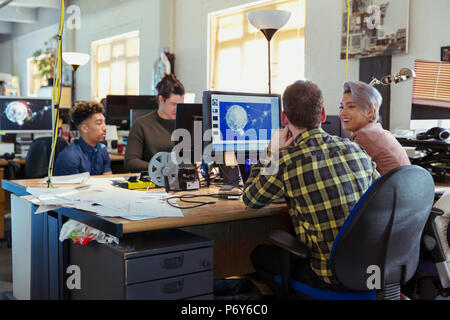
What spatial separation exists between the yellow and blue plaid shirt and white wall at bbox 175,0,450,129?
2.81 meters

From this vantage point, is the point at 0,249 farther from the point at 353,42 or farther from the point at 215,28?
the point at 215,28

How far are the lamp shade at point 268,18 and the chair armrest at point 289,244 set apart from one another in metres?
2.24

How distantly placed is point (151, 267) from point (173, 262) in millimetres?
89

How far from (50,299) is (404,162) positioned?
5.55ft

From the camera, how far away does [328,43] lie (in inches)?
199

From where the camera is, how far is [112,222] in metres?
1.64

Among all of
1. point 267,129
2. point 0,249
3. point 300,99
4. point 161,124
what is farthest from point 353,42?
point 0,249

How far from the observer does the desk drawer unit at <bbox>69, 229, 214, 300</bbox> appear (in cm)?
167

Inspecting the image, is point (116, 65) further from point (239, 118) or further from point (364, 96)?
point (364, 96)

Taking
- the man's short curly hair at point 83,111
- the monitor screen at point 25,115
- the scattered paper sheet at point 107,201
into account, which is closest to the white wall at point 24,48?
the monitor screen at point 25,115

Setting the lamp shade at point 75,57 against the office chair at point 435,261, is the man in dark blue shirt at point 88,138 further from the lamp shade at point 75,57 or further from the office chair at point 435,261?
the lamp shade at point 75,57

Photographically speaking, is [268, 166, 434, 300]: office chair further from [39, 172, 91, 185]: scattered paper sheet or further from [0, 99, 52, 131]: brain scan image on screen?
[0, 99, 52, 131]: brain scan image on screen

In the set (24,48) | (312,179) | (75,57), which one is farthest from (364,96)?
(24,48)

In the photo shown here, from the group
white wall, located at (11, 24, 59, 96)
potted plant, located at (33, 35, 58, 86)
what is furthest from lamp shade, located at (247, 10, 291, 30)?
white wall, located at (11, 24, 59, 96)
